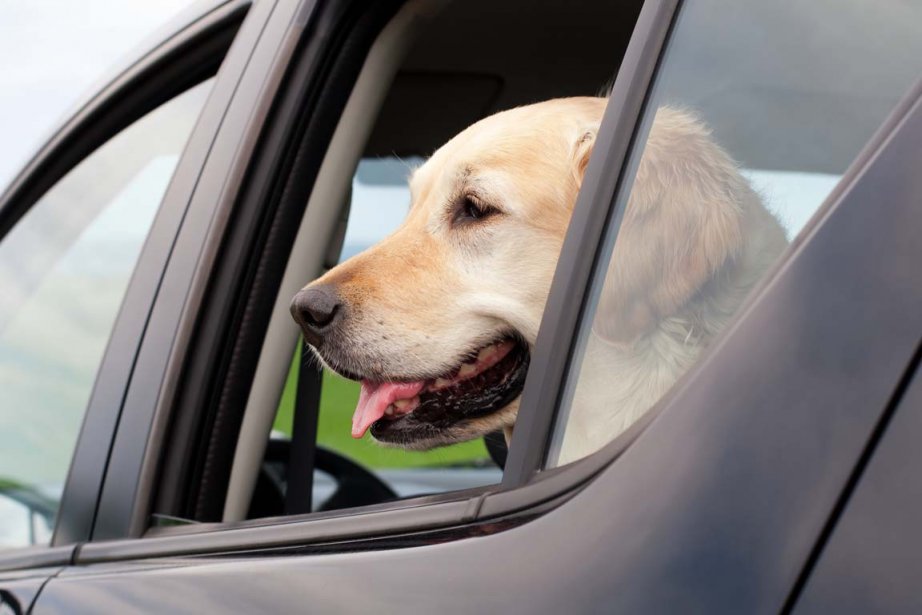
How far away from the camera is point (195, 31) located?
2410mm

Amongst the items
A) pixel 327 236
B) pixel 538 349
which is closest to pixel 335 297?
pixel 327 236

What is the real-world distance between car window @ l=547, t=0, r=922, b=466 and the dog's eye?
0.95m

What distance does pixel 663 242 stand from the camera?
134 centimetres

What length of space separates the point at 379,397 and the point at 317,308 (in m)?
0.24

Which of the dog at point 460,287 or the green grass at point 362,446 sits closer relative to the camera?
the dog at point 460,287

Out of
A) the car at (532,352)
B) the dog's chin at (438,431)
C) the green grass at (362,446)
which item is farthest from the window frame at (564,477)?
the green grass at (362,446)

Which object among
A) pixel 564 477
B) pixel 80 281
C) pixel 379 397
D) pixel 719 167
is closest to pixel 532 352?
pixel 379 397

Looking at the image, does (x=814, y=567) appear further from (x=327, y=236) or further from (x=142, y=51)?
(x=142, y=51)

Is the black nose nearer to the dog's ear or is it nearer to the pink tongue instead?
the pink tongue

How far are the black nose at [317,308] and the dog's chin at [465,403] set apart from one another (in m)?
0.12

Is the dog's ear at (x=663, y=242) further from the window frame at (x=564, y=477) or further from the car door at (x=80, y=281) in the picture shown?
the car door at (x=80, y=281)

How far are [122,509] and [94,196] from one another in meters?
1.03

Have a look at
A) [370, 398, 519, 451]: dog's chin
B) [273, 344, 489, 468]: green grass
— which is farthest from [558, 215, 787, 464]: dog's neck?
[273, 344, 489, 468]: green grass

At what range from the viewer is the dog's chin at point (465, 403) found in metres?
2.15
